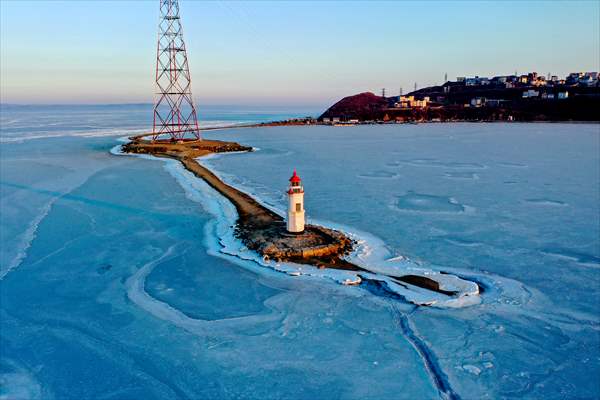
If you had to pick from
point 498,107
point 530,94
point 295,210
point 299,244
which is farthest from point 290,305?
point 530,94

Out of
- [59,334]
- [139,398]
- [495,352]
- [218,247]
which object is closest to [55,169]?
[218,247]

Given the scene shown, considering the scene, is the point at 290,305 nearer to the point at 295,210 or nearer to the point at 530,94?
the point at 295,210

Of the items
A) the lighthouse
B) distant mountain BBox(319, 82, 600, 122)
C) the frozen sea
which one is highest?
distant mountain BBox(319, 82, 600, 122)

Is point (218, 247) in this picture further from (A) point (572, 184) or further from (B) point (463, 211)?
(A) point (572, 184)

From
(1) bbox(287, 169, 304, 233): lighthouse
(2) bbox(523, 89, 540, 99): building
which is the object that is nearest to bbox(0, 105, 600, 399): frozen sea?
(1) bbox(287, 169, 304, 233): lighthouse

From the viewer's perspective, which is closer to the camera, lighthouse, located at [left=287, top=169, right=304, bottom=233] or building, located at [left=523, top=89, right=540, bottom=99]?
lighthouse, located at [left=287, top=169, right=304, bottom=233]

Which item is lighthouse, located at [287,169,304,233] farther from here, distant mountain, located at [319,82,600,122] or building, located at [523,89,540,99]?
building, located at [523,89,540,99]
